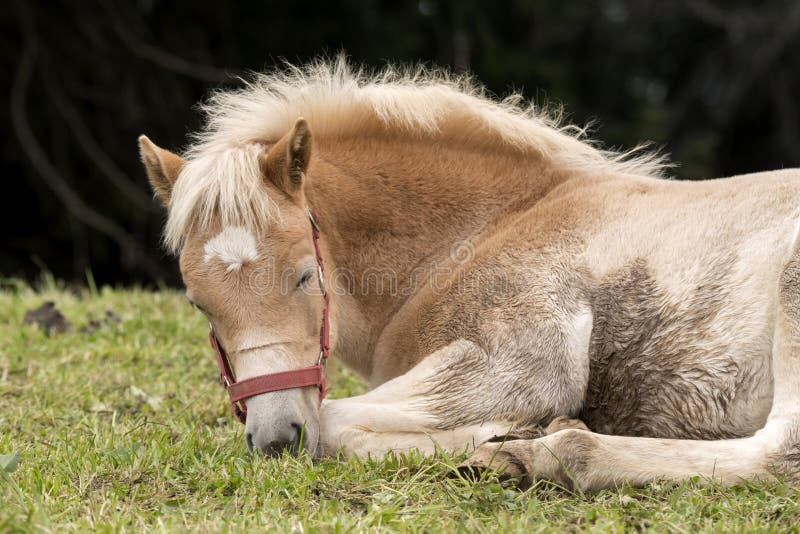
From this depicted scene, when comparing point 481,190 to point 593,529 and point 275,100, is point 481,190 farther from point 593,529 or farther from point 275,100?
point 593,529

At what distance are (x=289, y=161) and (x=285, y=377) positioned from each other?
3.14 feet

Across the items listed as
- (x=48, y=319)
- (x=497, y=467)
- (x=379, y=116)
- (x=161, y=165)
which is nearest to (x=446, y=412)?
(x=497, y=467)

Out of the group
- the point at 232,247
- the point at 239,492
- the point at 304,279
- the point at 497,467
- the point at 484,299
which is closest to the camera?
the point at 239,492

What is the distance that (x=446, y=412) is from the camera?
378cm

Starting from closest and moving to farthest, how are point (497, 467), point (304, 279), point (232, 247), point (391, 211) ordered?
1. point (497, 467)
2. point (232, 247)
3. point (304, 279)
4. point (391, 211)

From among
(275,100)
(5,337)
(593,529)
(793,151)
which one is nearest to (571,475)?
(593,529)

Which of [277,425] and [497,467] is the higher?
[277,425]

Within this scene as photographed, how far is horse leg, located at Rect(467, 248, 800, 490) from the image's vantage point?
3.34 metres

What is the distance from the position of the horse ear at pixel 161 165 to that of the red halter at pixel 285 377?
68cm

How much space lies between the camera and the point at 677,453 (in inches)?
135

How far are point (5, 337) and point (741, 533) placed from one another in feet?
15.9

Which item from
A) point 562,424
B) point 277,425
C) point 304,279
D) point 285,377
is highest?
point 304,279

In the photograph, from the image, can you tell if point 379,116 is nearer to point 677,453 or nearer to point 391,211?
point 391,211

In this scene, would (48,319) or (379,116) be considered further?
(48,319)
